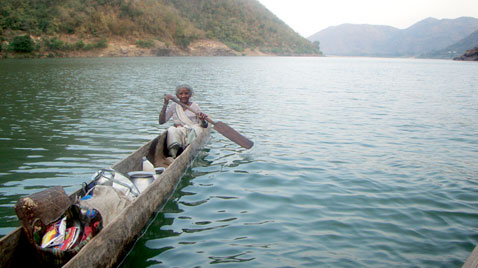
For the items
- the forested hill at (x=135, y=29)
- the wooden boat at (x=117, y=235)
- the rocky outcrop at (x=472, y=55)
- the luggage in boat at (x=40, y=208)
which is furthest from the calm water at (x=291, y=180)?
the rocky outcrop at (x=472, y=55)

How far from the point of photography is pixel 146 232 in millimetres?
4488

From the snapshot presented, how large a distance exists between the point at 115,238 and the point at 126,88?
16.4 m

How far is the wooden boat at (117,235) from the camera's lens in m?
3.12

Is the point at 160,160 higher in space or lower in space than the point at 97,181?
lower

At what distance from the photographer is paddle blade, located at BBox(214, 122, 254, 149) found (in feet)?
25.5

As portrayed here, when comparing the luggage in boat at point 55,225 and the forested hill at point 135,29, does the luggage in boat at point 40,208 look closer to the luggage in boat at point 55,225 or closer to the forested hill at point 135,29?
the luggage in boat at point 55,225

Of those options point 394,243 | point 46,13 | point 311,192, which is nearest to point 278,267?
point 394,243

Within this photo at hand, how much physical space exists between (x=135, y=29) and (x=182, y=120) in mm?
65283

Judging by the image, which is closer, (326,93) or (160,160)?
(160,160)

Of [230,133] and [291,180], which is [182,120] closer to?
[230,133]

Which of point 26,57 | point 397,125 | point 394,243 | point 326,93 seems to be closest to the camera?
point 394,243

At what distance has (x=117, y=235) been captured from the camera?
3.65m

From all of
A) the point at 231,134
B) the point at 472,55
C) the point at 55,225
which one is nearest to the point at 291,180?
the point at 231,134

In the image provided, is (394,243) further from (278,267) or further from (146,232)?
(146,232)
